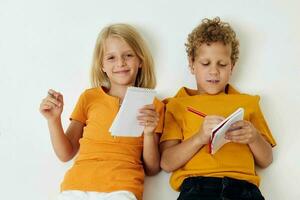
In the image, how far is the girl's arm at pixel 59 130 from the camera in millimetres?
1322

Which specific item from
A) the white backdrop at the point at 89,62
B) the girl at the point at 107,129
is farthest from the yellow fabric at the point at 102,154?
the white backdrop at the point at 89,62

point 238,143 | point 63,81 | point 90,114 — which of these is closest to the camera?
point 238,143

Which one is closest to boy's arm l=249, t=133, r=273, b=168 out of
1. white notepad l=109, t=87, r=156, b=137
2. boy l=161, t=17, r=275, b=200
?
boy l=161, t=17, r=275, b=200

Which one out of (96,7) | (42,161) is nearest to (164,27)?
(96,7)

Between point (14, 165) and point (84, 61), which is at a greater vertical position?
point (84, 61)

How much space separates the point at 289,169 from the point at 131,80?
1.96 ft

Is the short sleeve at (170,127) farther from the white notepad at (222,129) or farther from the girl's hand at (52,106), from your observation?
the girl's hand at (52,106)

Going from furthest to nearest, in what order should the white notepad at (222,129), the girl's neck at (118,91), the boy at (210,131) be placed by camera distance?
the girl's neck at (118,91), the boy at (210,131), the white notepad at (222,129)

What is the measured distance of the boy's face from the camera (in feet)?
4.56

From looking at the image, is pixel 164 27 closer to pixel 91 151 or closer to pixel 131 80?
pixel 131 80

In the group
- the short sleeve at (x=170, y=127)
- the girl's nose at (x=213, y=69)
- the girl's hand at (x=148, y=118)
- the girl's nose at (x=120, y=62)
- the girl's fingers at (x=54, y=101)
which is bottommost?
the short sleeve at (x=170, y=127)

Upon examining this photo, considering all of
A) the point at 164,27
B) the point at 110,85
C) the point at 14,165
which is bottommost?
the point at 14,165

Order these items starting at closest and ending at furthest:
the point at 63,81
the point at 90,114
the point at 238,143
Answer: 1. the point at 238,143
2. the point at 90,114
3. the point at 63,81

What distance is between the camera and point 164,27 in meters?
1.64
